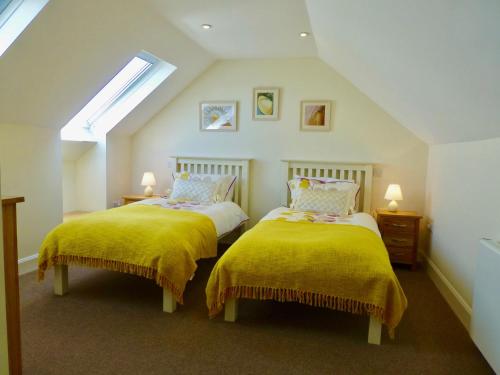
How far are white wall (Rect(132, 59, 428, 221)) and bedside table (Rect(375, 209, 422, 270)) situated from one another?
0.45 m

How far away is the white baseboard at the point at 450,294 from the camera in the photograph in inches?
101

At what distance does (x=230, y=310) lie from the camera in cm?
253

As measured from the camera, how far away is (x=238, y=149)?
15.0ft

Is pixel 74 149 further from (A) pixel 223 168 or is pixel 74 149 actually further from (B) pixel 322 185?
(B) pixel 322 185

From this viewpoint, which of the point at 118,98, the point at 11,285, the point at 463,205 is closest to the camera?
the point at 11,285

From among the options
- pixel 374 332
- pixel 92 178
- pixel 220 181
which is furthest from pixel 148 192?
pixel 374 332

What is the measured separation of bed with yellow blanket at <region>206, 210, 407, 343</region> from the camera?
2.22m

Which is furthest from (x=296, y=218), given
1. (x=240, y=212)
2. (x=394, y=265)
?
(x=394, y=265)

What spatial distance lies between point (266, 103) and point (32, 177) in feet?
8.48

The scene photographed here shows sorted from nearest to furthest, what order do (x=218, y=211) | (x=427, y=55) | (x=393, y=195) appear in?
(x=427, y=55), (x=218, y=211), (x=393, y=195)

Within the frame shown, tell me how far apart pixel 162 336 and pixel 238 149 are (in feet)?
8.78

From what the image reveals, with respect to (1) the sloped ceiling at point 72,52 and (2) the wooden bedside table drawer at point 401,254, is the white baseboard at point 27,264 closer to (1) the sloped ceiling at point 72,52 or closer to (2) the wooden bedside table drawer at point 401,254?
(1) the sloped ceiling at point 72,52

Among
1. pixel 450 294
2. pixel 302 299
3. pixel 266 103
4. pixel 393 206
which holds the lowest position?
pixel 450 294

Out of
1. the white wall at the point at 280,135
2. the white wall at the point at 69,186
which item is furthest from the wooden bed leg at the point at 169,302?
the white wall at the point at 69,186
